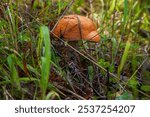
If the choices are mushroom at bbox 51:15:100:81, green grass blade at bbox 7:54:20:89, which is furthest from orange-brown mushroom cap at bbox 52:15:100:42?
green grass blade at bbox 7:54:20:89

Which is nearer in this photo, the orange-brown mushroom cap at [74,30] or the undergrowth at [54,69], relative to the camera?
the undergrowth at [54,69]

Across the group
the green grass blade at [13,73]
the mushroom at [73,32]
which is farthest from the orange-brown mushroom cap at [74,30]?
the green grass blade at [13,73]

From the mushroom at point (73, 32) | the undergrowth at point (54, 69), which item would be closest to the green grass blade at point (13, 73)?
the undergrowth at point (54, 69)

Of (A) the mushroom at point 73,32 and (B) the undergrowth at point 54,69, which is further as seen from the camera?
(A) the mushroom at point 73,32

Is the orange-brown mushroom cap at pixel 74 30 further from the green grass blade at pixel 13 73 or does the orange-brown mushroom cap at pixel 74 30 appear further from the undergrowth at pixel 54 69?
the green grass blade at pixel 13 73

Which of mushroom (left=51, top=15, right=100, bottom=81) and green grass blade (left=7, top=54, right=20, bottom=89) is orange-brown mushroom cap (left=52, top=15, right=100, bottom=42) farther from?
green grass blade (left=7, top=54, right=20, bottom=89)

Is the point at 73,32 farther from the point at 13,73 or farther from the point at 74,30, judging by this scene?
the point at 13,73

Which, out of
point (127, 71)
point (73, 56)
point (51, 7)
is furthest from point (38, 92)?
point (51, 7)

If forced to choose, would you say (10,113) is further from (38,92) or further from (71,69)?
(71,69)

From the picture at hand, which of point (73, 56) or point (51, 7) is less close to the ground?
point (51, 7)
